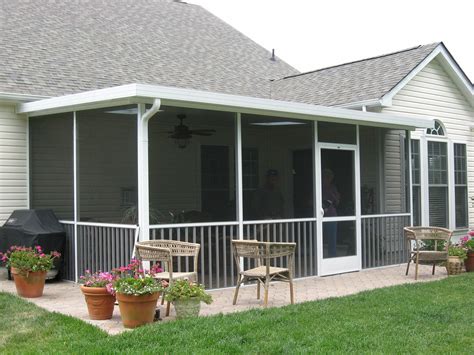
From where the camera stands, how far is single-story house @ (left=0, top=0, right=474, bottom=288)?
8320mm

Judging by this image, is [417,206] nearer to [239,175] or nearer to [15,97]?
[239,175]

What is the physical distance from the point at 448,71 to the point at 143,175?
28.4 ft

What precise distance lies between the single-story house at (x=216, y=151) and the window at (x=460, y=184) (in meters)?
0.04

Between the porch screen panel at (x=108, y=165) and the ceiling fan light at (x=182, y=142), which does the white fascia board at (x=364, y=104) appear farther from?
the porch screen panel at (x=108, y=165)

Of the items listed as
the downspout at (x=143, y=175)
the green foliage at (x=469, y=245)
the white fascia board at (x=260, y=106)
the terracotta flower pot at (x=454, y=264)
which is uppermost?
the white fascia board at (x=260, y=106)

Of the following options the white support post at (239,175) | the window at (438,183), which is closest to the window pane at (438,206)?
the window at (438,183)

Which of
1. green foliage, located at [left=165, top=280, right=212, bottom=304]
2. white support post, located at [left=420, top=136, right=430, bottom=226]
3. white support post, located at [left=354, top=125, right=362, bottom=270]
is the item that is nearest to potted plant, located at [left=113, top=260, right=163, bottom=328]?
green foliage, located at [left=165, top=280, right=212, bottom=304]

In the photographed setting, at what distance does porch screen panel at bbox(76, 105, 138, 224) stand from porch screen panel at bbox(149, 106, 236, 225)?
11.3 inches

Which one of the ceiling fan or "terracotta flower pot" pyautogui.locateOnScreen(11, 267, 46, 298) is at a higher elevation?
the ceiling fan

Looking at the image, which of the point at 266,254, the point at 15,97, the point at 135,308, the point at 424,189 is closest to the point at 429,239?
the point at 424,189

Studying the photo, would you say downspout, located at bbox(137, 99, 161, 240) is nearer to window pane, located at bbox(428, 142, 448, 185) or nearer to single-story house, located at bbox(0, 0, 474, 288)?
single-story house, located at bbox(0, 0, 474, 288)

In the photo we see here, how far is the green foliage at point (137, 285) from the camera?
20.1 feet

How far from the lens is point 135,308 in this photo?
6164 mm

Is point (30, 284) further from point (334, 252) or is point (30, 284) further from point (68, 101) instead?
point (334, 252)
